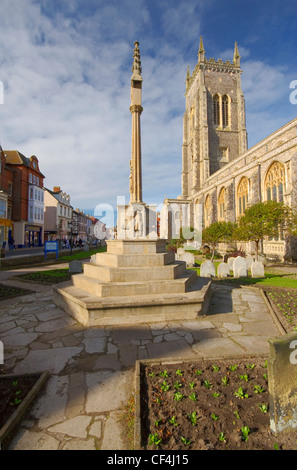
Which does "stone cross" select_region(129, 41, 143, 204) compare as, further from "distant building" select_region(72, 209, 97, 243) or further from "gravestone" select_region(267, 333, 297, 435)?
"distant building" select_region(72, 209, 97, 243)

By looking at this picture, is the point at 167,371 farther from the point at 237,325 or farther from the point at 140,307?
the point at 237,325

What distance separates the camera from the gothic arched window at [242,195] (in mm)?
24594

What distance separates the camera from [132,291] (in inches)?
186

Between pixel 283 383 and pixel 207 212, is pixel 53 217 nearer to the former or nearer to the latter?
pixel 207 212

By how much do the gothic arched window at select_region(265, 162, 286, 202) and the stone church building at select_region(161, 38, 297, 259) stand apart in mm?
110

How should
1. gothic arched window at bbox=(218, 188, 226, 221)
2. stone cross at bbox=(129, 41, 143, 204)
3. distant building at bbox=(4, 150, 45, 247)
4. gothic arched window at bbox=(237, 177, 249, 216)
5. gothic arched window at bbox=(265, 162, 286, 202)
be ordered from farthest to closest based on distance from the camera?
gothic arched window at bbox=(218, 188, 226, 221)
distant building at bbox=(4, 150, 45, 247)
gothic arched window at bbox=(237, 177, 249, 216)
gothic arched window at bbox=(265, 162, 286, 202)
stone cross at bbox=(129, 41, 143, 204)

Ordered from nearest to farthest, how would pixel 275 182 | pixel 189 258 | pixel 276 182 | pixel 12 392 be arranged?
pixel 12 392, pixel 189 258, pixel 276 182, pixel 275 182

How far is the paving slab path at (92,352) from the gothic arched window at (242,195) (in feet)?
72.2

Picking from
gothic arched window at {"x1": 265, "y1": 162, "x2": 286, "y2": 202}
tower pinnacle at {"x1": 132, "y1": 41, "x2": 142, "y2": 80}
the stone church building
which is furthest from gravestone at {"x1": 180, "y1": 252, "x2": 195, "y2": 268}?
the stone church building

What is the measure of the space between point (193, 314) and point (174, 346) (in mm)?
1263

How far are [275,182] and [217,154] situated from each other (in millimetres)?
22536

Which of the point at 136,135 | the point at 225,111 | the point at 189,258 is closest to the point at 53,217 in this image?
the point at 189,258

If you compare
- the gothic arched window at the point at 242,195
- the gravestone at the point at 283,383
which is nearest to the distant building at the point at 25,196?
the gothic arched window at the point at 242,195

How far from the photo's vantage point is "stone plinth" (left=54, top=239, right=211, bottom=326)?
4195 millimetres
